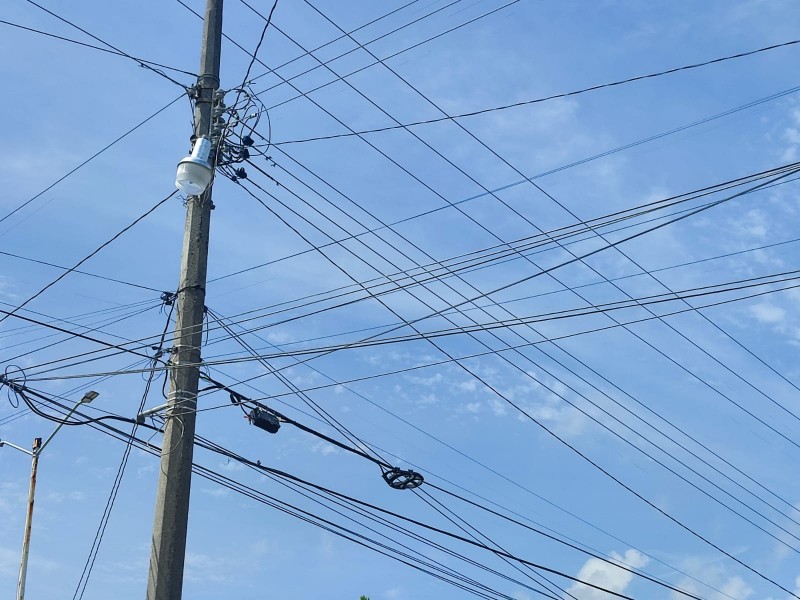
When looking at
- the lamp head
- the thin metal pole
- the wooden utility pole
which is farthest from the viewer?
the thin metal pole

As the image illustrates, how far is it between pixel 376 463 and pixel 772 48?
7.46 meters

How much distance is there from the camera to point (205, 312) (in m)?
12.8

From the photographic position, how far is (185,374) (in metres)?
12.3

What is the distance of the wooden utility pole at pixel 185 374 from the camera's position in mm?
11273

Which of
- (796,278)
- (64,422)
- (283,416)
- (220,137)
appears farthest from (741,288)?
(64,422)

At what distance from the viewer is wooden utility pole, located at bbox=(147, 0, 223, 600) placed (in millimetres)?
11273

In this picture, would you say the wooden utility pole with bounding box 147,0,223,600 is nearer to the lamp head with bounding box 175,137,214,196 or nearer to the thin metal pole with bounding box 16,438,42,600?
the lamp head with bounding box 175,137,214,196

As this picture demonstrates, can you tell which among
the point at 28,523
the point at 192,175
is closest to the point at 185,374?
the point at 192,175

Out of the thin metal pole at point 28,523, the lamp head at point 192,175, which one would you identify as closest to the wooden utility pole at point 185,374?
the lamp head at point 192,175

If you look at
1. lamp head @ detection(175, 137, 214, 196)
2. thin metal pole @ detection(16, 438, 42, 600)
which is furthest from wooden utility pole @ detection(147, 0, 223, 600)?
thin metal pole @ detection(16, 438, 42, 600)

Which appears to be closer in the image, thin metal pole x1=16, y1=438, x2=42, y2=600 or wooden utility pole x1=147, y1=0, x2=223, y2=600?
wooden utility pole x1=147, y1=0, x2=223, y2=600

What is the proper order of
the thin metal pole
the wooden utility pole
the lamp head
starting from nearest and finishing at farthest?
the wooden utility pole → the lamp head → the thin metal pole

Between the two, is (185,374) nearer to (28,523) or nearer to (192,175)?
Result: (192,175)

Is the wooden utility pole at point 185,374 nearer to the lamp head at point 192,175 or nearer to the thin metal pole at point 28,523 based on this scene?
the lamp head at point 192,175
